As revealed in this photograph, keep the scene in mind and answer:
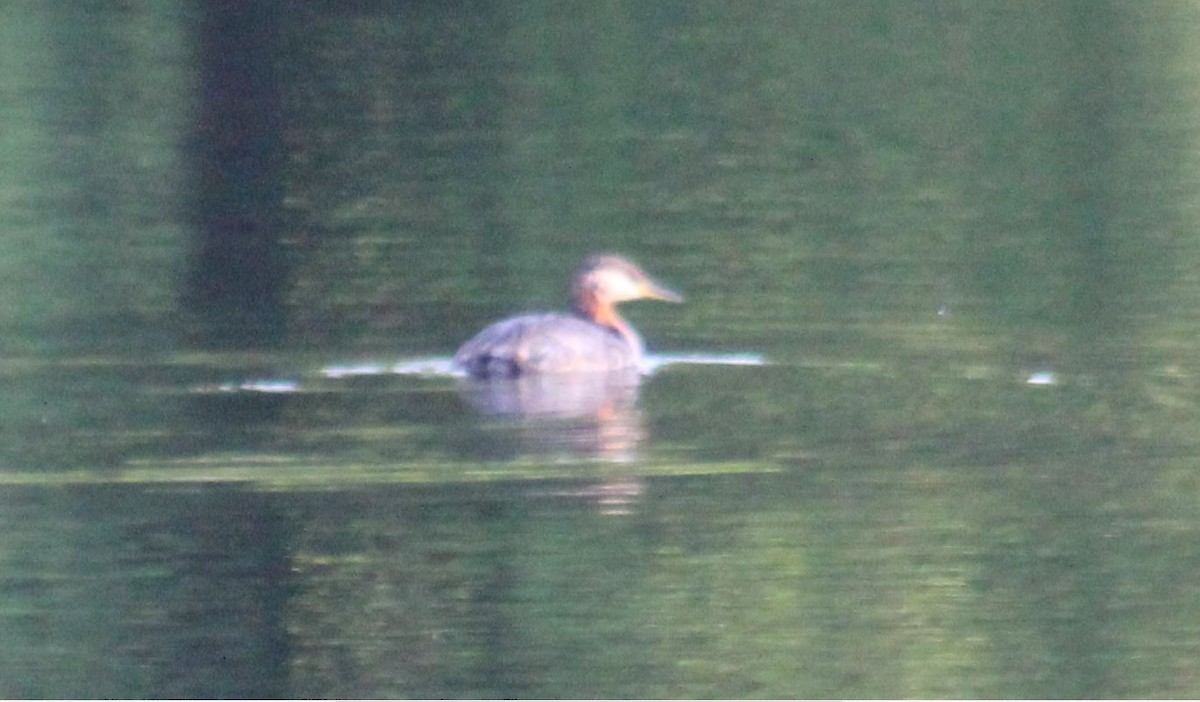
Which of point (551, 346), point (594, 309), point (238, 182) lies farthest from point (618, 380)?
point (238, 182)

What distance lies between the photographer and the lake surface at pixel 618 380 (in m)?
8.02

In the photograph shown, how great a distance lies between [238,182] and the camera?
17594 mm

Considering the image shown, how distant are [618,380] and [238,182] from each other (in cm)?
655

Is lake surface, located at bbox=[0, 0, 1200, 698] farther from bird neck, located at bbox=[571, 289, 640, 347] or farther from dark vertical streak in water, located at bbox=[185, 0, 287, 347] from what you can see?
bird neck, located at bbox=[571, 289, 640, 347]

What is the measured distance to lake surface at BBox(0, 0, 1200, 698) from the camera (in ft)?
26.3

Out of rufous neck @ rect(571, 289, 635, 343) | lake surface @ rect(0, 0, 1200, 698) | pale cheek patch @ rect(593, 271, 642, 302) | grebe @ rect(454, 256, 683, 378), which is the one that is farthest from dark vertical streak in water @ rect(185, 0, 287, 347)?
pale cheek patch @ rect(593, 271, 642, 302)

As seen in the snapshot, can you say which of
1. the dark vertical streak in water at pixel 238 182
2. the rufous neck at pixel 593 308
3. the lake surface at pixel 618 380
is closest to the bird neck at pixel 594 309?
the rufous neck at pixel 593 308

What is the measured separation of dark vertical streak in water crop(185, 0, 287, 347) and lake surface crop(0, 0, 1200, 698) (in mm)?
62

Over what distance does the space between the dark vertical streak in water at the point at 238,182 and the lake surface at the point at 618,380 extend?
2.4 inches

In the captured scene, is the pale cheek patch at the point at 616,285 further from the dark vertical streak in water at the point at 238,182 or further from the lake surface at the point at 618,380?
the dark vertical streak in water at the point at 238,182

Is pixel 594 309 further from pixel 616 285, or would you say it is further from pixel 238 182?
pixel 238 182

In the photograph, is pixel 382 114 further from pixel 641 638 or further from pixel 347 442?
pixel 641 638

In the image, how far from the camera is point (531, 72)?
817 inches

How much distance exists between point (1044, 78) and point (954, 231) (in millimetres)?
4688
